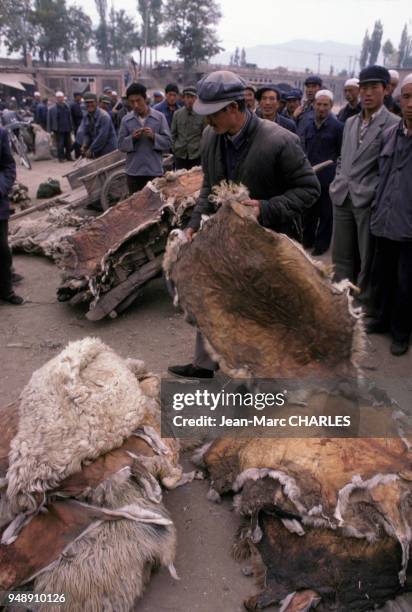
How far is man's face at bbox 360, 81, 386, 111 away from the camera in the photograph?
3.82 metres

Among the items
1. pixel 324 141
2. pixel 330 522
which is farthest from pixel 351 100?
pixel 330 522

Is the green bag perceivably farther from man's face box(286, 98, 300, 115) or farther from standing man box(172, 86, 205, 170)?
man's face box(286, 98, 300, 115)

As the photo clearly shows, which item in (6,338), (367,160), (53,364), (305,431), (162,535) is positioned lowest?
(6,338)

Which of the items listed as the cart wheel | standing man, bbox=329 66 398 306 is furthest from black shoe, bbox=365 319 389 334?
the cart wheel

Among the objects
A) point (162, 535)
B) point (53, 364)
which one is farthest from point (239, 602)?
point (53, 364)

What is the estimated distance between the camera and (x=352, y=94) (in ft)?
21.0

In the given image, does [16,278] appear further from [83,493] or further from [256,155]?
[83,493]

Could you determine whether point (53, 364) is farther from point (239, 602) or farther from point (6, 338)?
point (6, 338)

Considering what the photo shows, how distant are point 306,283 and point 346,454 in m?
0.75

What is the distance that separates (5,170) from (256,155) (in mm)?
3072

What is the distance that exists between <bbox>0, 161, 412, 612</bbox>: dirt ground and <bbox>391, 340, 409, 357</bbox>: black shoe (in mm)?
52

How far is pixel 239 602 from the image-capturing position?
6.37ft

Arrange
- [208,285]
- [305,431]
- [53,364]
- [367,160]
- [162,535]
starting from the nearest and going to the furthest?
[162,535], [305,431], [53,364], [208,285], [367,160]

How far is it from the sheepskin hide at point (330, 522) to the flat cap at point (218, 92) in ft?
5.49
